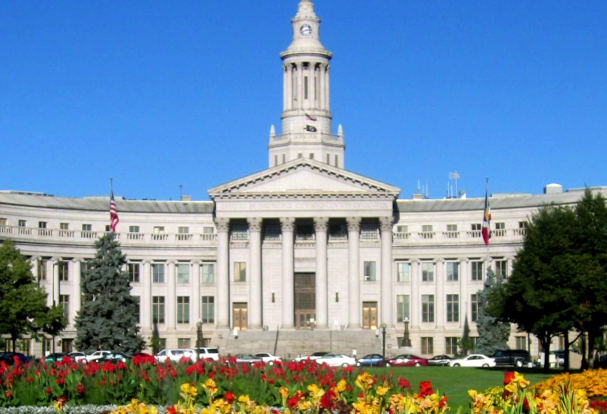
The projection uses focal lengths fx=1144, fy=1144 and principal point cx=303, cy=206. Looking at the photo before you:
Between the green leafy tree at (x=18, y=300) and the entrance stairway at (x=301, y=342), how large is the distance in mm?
23736

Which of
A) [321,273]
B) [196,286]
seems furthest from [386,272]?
[196,286]

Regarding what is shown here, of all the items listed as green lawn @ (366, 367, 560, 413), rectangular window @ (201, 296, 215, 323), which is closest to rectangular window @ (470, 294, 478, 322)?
rectangular window @ (201, 296, 215, 323)

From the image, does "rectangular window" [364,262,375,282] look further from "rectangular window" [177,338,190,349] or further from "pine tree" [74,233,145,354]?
A: "pine tree" [74,233,145,354]

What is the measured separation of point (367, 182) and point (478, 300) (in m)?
14.9

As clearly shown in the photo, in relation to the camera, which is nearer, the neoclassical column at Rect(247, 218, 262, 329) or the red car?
the red car

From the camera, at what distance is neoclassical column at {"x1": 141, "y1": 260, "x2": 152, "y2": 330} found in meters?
109

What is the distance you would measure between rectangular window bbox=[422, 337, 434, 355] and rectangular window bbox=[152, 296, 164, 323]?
82.9 ft

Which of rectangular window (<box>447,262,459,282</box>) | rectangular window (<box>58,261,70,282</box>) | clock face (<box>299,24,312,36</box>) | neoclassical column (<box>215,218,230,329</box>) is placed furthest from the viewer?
clock face (<box>299,24,312,36</box>)

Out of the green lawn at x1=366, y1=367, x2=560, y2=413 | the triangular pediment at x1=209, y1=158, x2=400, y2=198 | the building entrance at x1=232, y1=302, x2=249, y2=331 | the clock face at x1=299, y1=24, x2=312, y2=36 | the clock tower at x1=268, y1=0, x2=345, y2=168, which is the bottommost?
the green lawn at x1=366, y1=367, x2=560, y2=413

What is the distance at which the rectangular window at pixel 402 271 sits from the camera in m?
111

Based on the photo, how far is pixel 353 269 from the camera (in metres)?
107

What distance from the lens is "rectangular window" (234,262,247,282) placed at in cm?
10956

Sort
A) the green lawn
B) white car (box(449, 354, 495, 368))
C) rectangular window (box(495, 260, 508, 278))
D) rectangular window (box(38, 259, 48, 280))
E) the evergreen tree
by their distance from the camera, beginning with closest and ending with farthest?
the green lawn < white car (box(449, 354, 495, 368)) < the evergreen tree < rectangular window (box(38, 259, 48, 280)) < rectangular window (box(495, 260, 508, 278))

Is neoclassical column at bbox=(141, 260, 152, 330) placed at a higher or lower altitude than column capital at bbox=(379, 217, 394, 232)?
lower
